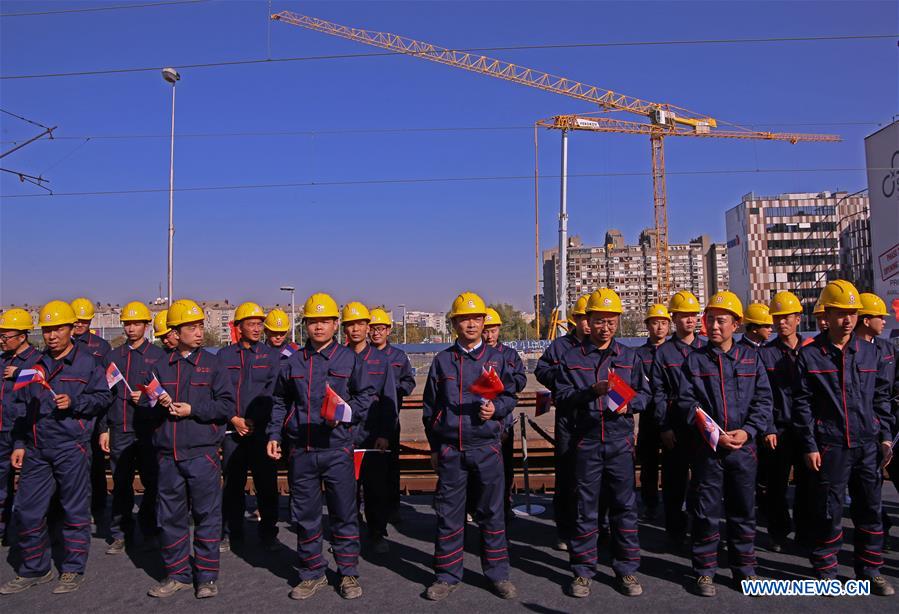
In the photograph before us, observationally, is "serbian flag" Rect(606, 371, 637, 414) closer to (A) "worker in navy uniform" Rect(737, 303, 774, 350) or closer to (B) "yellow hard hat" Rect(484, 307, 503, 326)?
(A) "worker in navy uniform" Rect(737, 303, 774, 350)

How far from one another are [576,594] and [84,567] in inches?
153

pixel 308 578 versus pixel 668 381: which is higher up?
pixel 668 381

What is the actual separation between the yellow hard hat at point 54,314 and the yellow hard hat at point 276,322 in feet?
6.92

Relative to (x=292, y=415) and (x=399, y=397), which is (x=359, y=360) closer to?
(x=292, y=415)

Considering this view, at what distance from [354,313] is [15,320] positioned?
2977 millimetres

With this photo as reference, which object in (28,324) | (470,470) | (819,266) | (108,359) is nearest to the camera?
(470,470)

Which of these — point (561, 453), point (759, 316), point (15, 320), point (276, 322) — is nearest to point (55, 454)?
point (15, 320)

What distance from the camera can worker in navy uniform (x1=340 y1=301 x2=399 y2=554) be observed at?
5.25 m

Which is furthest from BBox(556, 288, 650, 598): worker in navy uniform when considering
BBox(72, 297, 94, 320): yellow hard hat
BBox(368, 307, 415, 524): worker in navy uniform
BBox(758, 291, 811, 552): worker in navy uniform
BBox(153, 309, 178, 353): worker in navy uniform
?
BBox(72, 297, 94, 320): yellow hard hat

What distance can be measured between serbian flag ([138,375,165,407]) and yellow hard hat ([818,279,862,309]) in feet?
16.1

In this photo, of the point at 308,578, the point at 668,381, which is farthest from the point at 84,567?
the point at 668,381

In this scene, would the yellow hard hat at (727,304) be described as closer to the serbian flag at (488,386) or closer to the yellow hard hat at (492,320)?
the serbian flag at (488,386)

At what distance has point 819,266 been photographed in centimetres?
7625

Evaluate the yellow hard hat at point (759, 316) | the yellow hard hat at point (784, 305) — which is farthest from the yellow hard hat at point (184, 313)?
the yellow hard hat at point (784, 305)
